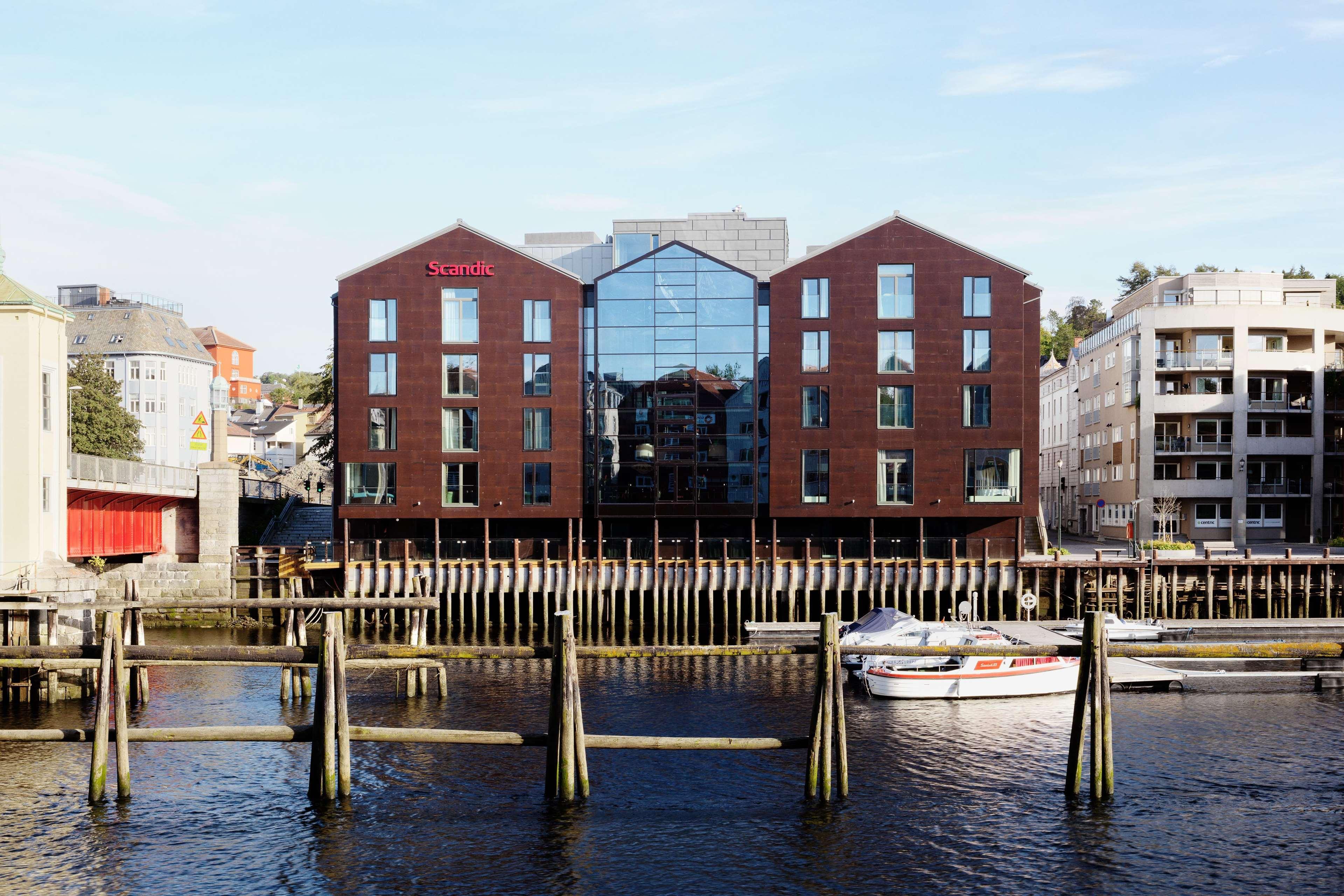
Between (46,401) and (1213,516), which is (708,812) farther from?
(1213,516)

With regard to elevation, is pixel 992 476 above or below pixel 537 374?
below

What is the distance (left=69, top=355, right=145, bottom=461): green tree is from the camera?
8219cm

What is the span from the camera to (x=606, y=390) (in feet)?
192

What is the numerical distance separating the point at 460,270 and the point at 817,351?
18.9 metres

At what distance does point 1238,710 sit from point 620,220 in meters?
45.7

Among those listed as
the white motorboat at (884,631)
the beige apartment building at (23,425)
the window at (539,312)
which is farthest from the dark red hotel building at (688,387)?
the beige apartment building at (23,425)

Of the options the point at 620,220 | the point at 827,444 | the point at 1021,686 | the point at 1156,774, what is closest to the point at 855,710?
the point at 1021,686

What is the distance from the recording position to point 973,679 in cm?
3700

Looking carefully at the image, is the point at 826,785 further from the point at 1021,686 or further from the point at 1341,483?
the point at 1341,483

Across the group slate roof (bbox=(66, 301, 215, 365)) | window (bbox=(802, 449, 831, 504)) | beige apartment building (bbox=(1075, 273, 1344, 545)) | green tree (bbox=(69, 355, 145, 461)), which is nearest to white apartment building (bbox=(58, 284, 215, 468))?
slate roof (bbox=(66, 301, 215, 365))

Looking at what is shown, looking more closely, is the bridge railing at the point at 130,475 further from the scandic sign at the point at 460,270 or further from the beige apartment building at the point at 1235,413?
the beige apartment building at the point at 1235,413

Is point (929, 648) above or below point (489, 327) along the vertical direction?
below

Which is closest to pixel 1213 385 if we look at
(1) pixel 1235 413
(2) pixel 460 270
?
(1) pixel 1235 413

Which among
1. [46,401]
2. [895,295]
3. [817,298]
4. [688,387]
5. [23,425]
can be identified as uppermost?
[895,295]
